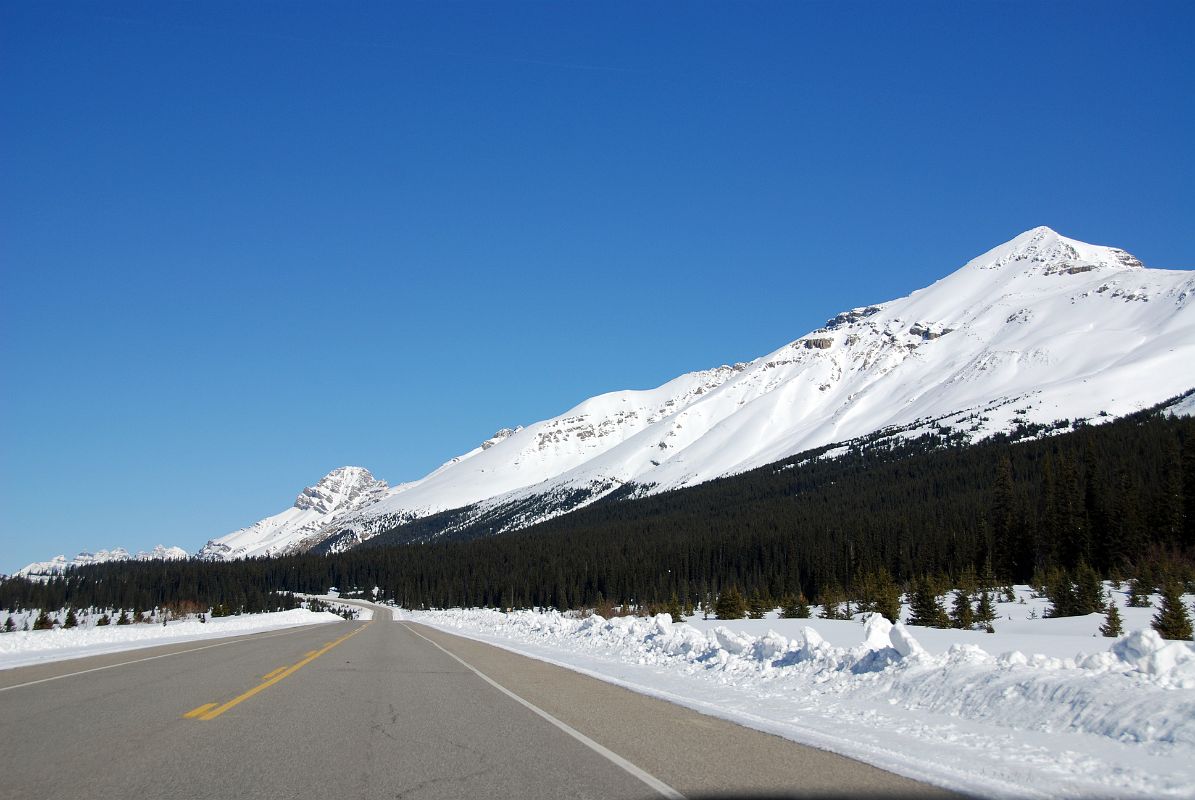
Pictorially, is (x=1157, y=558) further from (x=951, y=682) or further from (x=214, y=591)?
(x=214, y=591)

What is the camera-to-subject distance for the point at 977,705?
34.9ft

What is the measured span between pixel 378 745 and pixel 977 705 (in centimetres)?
752

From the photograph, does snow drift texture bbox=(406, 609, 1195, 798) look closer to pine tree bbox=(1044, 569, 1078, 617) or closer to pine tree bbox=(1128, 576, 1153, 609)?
pine tree bbox=(1044, 569, 1078, 617)

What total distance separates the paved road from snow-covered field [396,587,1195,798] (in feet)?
3.31

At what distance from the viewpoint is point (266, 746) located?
8250 millimetres

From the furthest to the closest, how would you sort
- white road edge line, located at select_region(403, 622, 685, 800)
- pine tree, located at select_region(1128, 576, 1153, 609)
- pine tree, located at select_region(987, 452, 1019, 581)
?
1. pine tree, located at select_region(987, 452, 1019, 581)
2. pine tree, located at select_region(1128, 576, 1153, 609)
3. white road edge line, located at select_region(403, 622, 685, 800)

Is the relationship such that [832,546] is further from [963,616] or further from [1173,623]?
[1173,623]

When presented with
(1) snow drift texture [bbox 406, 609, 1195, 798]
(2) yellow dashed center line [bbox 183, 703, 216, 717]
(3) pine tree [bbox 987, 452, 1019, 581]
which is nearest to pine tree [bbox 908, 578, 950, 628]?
(1) snow drift texture [bbox 406, 609, 1195, 798]

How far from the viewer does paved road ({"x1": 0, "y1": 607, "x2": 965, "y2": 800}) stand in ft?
21.7

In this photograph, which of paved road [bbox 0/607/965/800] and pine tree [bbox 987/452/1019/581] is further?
pine tree [bbox 987/452/1019/581]

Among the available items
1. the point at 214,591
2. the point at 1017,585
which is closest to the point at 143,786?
the point at 1017,585

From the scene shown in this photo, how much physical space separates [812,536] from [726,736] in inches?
3845

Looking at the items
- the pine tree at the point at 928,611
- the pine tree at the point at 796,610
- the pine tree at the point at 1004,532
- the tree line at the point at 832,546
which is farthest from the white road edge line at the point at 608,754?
the pine tree at the point at 1004,532

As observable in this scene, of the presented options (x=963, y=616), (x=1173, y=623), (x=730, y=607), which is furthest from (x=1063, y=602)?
(x=730, y=607)
